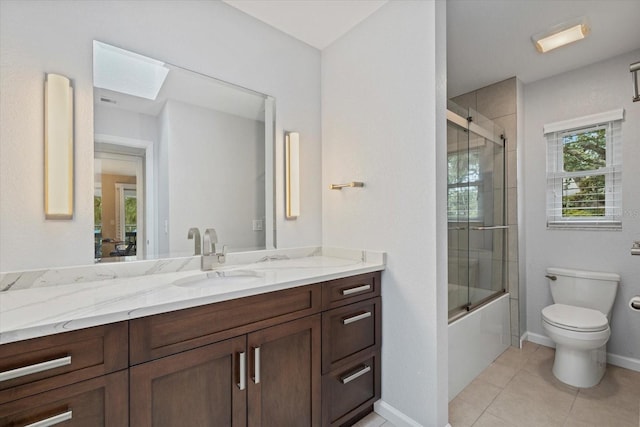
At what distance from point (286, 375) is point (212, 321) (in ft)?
1.56

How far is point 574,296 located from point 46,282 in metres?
3.50

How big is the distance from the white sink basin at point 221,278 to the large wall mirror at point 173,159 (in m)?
0.21

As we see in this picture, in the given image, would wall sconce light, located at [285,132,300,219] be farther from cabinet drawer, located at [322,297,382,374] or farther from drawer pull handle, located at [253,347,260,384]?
drawer pull handle, located at [253,347,260,384]

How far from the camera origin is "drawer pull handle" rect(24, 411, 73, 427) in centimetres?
80

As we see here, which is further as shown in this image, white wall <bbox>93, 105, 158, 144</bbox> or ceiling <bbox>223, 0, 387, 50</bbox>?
ceiling <bbox>223, 0, 387, 50</bbox>

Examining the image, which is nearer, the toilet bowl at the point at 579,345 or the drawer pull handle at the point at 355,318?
the drawer pull handle at the point at 355,318

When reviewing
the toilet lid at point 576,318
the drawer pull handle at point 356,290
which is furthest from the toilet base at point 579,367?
the drawer pull handle at point 356,290

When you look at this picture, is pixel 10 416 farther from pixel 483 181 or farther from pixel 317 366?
pixel 483 181

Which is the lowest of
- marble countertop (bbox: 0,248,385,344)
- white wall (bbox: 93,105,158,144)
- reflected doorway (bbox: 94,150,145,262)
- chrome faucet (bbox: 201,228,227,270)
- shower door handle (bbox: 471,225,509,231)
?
marble countertop (bbox: 0,248,385,344)

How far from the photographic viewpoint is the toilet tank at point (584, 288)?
225 centimetres

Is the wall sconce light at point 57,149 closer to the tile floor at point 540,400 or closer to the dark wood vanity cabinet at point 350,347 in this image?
the dark wood vanity cabinet at point 350,347

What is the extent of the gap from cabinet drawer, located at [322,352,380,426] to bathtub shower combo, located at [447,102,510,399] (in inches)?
21.0

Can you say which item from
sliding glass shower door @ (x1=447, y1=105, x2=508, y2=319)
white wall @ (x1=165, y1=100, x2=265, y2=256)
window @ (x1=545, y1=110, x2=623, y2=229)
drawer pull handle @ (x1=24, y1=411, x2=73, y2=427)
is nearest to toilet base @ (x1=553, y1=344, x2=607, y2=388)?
sliding glass shower door @ (x1=447, y1=105, x2=508, y2=319)

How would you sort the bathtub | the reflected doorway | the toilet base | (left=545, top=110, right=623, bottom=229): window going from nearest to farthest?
the reflected doorway, the bathtub, the toilet base, (left=545, top=110, right=623, bottom=229): window
